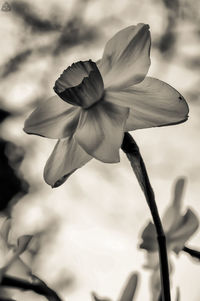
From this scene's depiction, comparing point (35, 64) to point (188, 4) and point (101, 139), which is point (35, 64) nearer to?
point (188, 4)

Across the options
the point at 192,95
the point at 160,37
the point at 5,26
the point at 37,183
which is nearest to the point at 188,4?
the point at 160,37

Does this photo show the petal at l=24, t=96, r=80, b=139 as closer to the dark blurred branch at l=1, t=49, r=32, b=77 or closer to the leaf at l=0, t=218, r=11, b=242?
the leaf at l=0, t=218, r=11, b=242

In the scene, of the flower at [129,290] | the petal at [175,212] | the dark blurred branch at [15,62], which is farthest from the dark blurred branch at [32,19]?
the flower at [129,290]

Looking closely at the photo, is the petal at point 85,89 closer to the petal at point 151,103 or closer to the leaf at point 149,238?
the petal at point 151,103

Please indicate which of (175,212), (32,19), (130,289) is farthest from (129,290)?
(32,19)

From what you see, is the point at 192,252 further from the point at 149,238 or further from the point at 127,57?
the point at 127,57

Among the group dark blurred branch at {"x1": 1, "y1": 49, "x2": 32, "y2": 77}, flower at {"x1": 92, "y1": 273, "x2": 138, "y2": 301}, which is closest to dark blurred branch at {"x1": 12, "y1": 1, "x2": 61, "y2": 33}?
dark blurred branch at {"x1": 1, "y1": 49, "x2": 32, "y2": 77}
